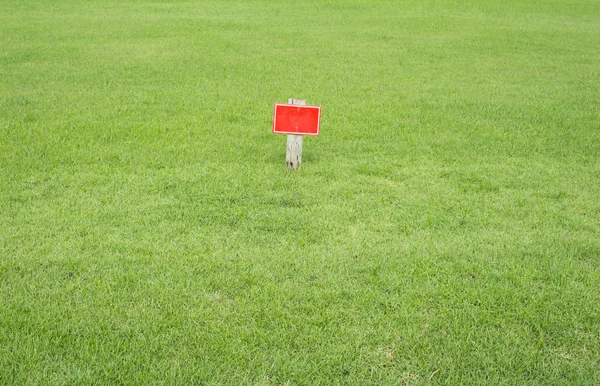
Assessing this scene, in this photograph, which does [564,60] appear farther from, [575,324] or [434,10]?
[575,324]

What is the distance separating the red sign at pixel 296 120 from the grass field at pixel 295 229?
0.42m

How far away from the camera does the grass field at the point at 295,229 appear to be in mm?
3133

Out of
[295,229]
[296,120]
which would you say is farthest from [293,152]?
[295,229]

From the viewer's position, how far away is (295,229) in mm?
4434

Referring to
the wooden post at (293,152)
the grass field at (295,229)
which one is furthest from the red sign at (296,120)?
the grass field at (295,229)

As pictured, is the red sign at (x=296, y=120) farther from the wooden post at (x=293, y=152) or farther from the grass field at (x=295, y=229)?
the grass field at (x=295, y=229)

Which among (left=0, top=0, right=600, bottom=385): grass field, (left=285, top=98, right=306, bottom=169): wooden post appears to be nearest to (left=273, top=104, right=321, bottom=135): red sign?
(left=285, top=98, right=306, bottom=169): wooden post

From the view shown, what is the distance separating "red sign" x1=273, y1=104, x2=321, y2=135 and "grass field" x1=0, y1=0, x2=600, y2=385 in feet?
1.36

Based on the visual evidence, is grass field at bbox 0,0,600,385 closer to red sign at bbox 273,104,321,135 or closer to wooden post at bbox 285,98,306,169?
wooden post at bbox 285,98,306,169

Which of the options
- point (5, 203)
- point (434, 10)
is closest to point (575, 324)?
point (5, 203)

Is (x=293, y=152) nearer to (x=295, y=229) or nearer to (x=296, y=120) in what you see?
(x=296, y=120)

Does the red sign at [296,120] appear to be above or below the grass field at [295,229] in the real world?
above

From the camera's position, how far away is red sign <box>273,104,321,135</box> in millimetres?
5223

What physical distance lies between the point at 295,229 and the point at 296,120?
1.22 m
